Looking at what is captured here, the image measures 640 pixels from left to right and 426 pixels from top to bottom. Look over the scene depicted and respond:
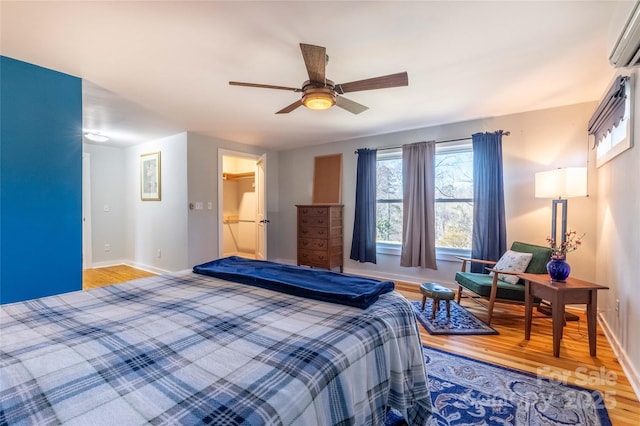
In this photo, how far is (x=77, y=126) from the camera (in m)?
2.63

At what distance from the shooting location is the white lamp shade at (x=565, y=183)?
9.21 feet

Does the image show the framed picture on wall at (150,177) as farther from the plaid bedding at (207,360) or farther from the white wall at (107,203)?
the plaid bedding at (207,360)

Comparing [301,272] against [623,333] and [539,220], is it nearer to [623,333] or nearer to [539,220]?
[623,333]

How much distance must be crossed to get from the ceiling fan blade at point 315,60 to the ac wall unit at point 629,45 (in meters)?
1.63

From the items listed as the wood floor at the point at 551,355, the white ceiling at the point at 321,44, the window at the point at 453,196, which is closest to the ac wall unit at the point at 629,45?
the white ceiling at the point at 321,44

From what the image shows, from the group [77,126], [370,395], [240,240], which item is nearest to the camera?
[370,395]

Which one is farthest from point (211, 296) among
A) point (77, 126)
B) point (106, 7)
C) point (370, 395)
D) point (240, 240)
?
point (240, 240)

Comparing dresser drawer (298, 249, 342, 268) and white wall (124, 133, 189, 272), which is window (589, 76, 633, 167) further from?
white wall (124, 133, 189, 272)

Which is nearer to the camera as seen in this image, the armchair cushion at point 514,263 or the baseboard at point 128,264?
the armchair cushion at point 514,263

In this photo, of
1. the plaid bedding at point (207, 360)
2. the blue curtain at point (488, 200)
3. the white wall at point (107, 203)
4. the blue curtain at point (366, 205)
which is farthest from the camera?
the white wall at point (107, 203)

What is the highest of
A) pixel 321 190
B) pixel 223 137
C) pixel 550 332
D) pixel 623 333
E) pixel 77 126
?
pixel 223 137

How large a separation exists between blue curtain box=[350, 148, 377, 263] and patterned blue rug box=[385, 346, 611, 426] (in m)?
2.62

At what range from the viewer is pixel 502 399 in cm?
179

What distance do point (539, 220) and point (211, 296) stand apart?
12.6ft
